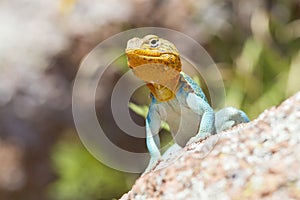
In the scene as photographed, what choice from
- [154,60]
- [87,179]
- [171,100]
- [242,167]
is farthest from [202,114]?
[87,179]

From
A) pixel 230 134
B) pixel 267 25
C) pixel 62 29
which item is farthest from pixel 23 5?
pixel 230 134

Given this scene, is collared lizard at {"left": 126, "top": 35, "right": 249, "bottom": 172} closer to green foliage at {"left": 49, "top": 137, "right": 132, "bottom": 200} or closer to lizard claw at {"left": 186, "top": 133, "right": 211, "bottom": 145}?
lizard claw at {"left": 186, "top": 133, "right": 211, "bottom": 145}

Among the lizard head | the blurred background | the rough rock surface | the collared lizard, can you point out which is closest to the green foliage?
the blurred background

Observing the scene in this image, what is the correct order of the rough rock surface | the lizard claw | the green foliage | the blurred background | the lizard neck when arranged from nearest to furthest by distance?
the rough rock surface < the lizard claw < the lizard neck < the green foliage < the blurred background

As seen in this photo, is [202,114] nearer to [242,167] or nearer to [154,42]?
[154,42]

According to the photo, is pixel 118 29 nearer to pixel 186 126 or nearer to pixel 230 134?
pixel 186 126

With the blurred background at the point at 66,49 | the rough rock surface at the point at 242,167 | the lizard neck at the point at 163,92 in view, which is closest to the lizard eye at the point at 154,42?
the lizard neck at the point at 163,92
